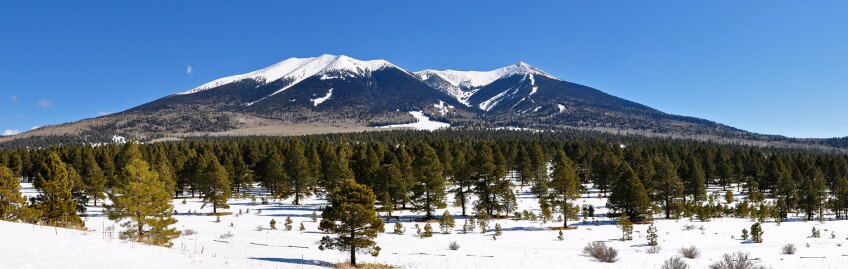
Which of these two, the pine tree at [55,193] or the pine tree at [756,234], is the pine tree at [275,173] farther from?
the pine tree at [756,234]

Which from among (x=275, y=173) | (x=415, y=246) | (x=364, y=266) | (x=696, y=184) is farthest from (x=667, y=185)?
(x=275, y=173)

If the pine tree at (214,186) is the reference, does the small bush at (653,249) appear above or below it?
below

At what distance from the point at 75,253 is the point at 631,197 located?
4470 centimetres

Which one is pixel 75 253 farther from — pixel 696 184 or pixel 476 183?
pixel 696 184

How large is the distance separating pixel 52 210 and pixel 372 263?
23.2 m

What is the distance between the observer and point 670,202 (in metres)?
53.7

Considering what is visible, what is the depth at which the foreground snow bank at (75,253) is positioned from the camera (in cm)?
1259

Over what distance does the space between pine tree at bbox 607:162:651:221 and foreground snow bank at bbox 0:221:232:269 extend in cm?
4086

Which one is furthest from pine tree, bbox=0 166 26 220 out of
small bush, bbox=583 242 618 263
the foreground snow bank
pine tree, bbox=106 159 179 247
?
small bush, bbox=583 242 618 263

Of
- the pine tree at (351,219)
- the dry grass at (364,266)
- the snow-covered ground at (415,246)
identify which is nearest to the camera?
the snow-covered ground at (415,246)

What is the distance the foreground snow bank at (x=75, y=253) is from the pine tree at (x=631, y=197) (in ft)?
134

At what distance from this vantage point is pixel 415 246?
3341 cm

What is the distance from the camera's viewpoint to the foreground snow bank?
41.3 feet

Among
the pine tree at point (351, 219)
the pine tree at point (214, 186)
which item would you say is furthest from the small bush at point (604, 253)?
the pine tree at point (214, 186)
